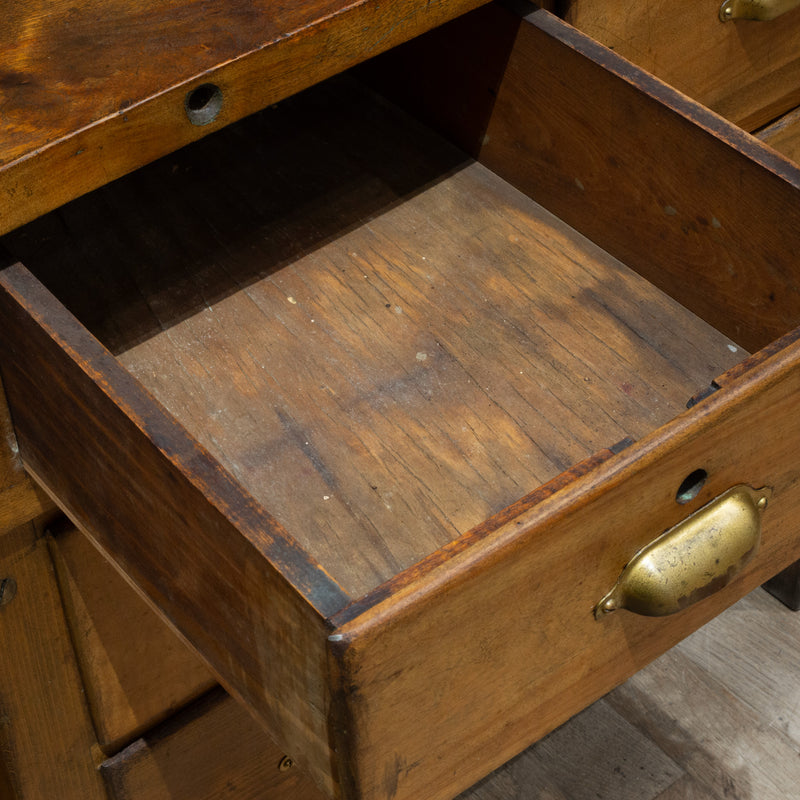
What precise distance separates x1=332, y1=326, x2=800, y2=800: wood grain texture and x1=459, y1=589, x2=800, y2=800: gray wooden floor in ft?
1.94

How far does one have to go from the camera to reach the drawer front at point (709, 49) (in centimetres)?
88

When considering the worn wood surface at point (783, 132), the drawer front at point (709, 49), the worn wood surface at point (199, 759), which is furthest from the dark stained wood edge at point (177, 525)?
the worn wood surface at point (783, 132)

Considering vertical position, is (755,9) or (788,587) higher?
(755,9)

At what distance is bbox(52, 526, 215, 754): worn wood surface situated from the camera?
2.70ft

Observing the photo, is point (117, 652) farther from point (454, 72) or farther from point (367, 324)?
point (454, 72)

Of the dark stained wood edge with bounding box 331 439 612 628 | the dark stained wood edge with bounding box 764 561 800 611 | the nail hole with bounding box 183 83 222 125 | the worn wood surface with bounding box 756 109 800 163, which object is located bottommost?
the dark stained wood edge with bounding box 764 561 800 611

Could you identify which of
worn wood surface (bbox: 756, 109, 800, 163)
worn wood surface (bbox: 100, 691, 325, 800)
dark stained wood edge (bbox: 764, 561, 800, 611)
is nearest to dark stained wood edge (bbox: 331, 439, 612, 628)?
worn wood surface (bbox: 100, 691, 325, 800)

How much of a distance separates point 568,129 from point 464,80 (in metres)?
0.10

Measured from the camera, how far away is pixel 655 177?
2.41 ft

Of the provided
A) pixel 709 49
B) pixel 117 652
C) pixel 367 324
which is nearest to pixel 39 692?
pixel 117 652

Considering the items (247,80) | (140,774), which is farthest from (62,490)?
(140,774)

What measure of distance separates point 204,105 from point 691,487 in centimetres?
30

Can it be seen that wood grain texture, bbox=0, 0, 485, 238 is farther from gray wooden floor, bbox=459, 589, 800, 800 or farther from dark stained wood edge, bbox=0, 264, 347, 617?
gray wooden floor, bbox=459, 589, 800, 800

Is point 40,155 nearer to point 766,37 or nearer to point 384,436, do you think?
point 384,436
